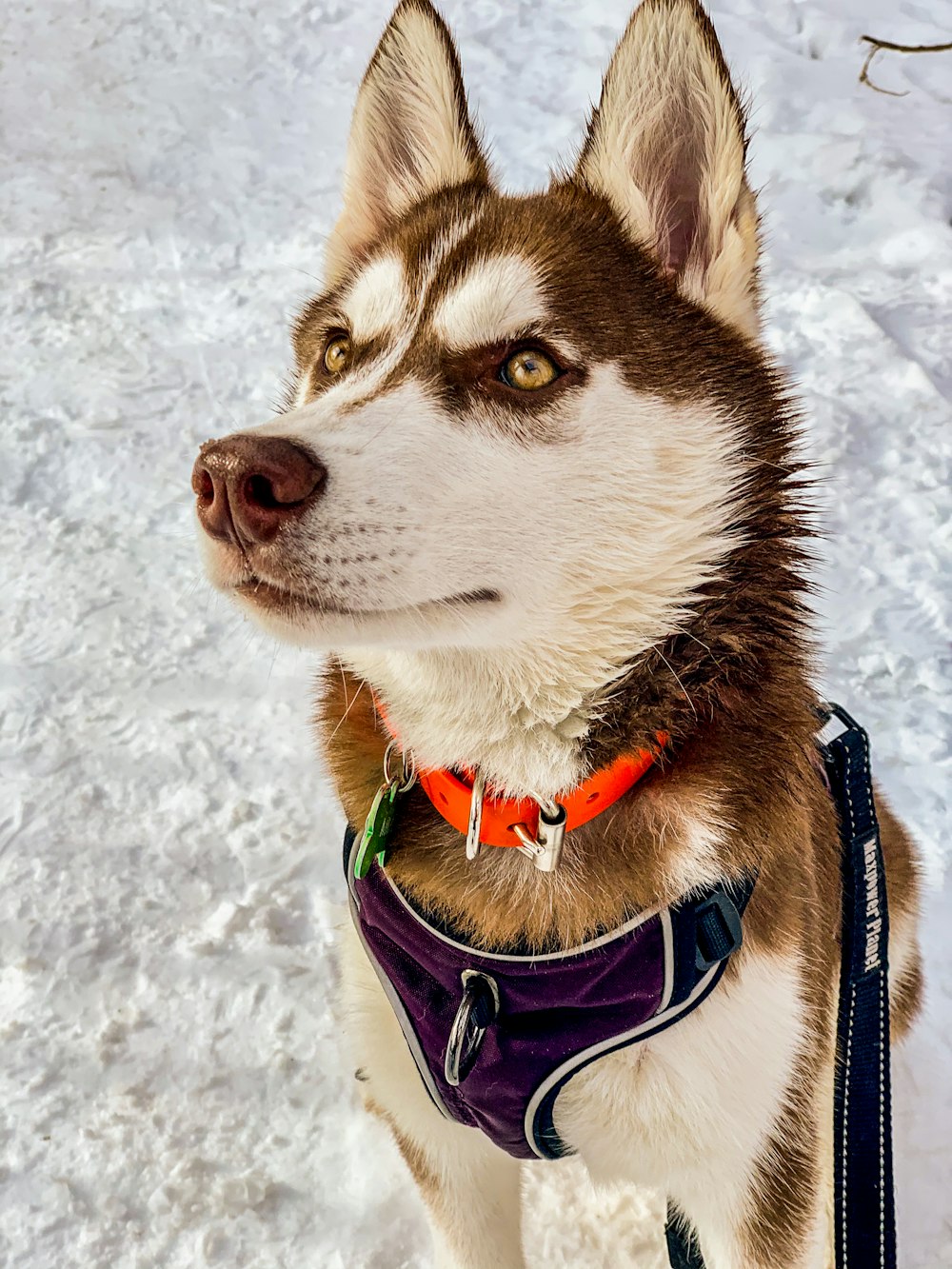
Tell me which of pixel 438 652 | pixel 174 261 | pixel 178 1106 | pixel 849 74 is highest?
pixel 849 74

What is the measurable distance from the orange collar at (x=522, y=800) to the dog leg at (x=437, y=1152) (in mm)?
386

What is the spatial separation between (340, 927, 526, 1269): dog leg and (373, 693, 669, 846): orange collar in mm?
386

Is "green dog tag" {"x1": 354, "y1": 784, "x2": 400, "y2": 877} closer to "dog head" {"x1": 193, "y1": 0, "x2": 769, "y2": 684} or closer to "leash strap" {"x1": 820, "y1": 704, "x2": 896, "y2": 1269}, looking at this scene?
"dog head" {"x1": 193, "y1": 0, "x2": 769, "y2": 684}

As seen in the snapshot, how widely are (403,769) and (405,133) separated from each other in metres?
1.23

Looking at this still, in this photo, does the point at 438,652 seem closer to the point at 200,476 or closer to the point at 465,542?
the point at 465,542

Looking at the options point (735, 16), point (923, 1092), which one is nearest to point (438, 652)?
point (923, 1092)

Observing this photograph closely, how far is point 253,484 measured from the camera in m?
1.10

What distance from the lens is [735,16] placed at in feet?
19.6

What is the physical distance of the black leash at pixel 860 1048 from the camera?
5.13ft

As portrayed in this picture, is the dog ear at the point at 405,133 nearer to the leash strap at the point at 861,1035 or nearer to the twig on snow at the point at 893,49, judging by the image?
the leash strap at the point at 861,1035

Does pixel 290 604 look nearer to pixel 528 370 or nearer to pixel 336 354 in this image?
pixel 528 370

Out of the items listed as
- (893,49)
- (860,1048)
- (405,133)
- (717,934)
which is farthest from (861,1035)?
(893,49)

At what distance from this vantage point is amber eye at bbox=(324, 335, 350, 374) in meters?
1.59

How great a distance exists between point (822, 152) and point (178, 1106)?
5.45 metres
